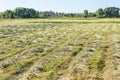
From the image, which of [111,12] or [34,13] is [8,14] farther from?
[111,12]

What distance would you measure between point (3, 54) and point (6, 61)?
264cm

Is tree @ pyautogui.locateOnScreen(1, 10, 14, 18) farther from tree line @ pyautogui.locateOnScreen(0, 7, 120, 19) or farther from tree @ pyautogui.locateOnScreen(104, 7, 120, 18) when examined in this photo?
tree @ pyautogui.locateOnScreen(104, 7, 120, 18)

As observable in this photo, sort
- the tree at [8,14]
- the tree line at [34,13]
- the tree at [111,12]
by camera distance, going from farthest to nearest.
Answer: the tree at [111,12]
the tree line at [34,13]
the tree at [8,14]

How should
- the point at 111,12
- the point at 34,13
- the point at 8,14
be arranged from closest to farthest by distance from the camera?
the point at 8,14 → the point at 34,13 → the point at 111,12

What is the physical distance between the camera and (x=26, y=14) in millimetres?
161750

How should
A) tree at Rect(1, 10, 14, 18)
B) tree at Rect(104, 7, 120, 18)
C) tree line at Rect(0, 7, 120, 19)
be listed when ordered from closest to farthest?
tree at Rect(1, 10, 14, 18) → tree line at Rect(0, 7, 120, 19) → tree at Rect(104, 7, 120, 18)

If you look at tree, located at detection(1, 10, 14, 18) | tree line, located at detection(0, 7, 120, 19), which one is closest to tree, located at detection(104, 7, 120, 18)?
tree line, located at detection(0, 7, 120, 19)

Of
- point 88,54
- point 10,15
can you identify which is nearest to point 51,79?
point 88,54

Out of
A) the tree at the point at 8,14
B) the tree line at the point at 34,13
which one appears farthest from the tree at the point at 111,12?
the tree at the point at 8,14

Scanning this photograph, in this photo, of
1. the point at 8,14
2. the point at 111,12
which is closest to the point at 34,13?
the point at 8,14

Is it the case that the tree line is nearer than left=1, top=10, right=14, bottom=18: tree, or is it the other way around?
left=1, top=10, right=14, bottom=18: tree

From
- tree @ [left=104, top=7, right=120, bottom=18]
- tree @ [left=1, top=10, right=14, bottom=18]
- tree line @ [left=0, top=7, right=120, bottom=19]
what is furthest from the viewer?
tree @ [left=104, top=7, right=120, bottom=18]

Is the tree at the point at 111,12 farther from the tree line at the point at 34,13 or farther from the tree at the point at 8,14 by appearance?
the tree at the point at 8,14

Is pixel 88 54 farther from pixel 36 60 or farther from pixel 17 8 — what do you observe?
pixel 17 8
